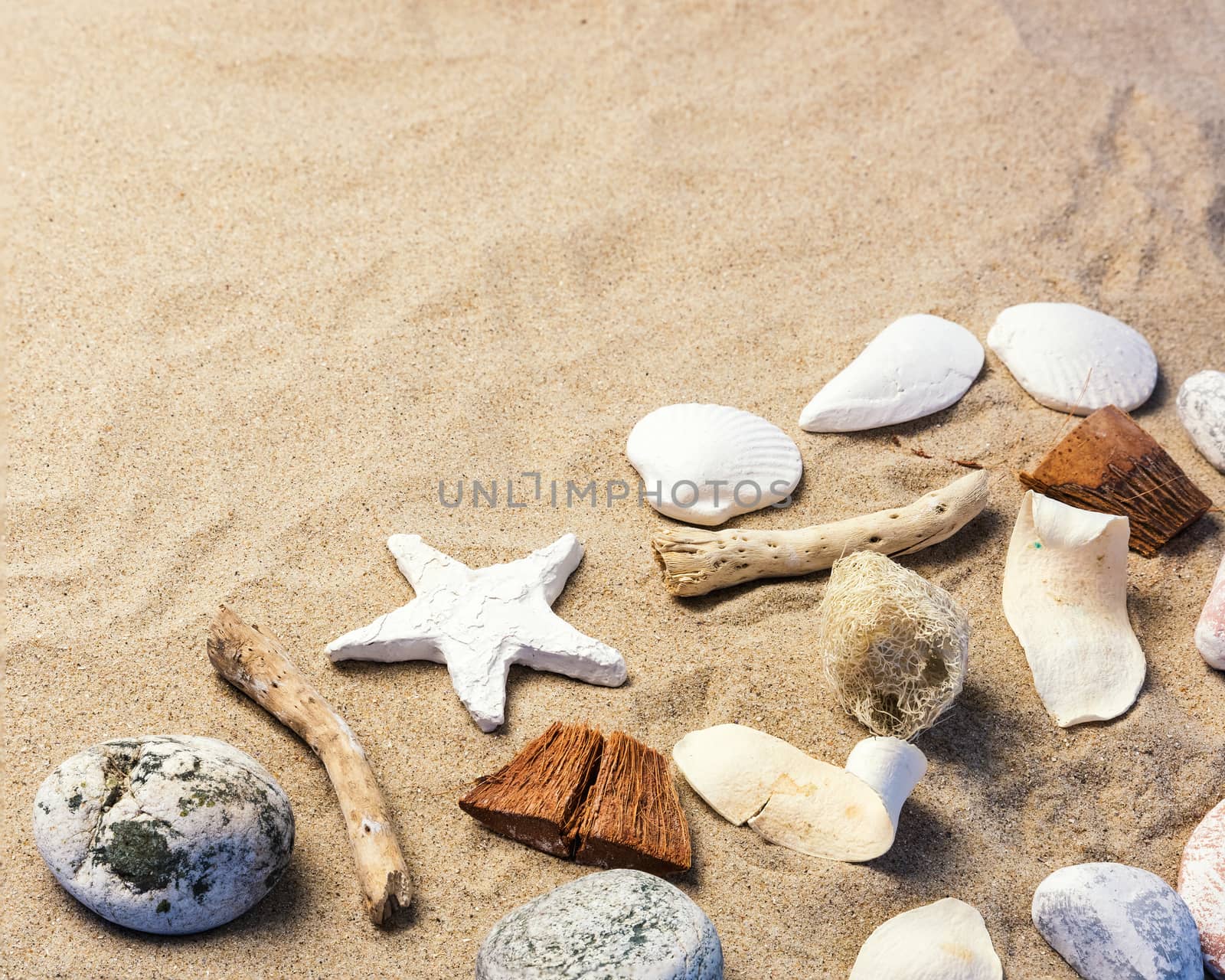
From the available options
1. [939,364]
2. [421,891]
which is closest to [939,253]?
[939,364]

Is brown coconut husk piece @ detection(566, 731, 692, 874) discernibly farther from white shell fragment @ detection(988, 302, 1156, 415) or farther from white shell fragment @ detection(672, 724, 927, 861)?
white shell fragment @ detection(988, 302, 1156, 415)

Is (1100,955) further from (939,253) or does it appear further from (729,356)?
(939,253)

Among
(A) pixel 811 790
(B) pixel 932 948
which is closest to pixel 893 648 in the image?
(A) pixel 811 790

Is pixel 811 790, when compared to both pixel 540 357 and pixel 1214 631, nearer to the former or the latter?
pixel 1214 631

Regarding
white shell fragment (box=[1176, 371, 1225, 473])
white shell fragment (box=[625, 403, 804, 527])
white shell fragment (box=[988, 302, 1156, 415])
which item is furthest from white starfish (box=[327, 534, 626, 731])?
white shell fragment (box=[1176, 371, 1225, 473])

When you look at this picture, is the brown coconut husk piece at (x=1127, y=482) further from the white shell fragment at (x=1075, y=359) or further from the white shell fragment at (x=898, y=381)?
the white shell fragment at (x=898, y=381)
